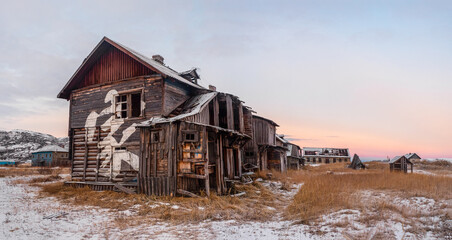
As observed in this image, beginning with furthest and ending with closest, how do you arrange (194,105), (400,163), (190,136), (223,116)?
(400,163)
(223,116)
(194,105)
(190,136)

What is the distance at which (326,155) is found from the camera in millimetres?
63562

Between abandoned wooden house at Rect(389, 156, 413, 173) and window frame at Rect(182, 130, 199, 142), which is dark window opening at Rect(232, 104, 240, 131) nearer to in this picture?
window frame at Rect(182, 130, 199, 142)

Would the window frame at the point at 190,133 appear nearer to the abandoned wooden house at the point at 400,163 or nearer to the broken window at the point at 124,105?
the broken window at the point at 124,105

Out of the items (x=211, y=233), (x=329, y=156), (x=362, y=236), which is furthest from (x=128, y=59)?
(x=329, y=156)

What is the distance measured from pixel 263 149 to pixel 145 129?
16143 mm

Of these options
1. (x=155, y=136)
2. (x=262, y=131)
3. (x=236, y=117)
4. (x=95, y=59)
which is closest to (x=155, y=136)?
(x=155, y=136)

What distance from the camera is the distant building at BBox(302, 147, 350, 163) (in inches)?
2458

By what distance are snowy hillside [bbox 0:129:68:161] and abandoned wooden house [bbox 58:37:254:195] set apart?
64686 mm

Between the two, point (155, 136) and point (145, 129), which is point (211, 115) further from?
point (145, 129)

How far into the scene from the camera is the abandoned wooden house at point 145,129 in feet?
39.3

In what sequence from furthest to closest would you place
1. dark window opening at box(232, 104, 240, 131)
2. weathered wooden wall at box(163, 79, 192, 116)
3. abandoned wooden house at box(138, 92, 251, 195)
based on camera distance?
dark window opening at box(232, 104, 240, 131) → weathered wooden wall at box(163, 79, 192, 116) → abandoned wooden house at box(138, 92, 251, 195)

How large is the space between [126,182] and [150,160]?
9.46ft

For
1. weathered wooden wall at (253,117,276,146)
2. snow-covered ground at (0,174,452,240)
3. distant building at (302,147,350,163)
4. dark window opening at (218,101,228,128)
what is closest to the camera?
snow-covered ground at (0,174,452,240)

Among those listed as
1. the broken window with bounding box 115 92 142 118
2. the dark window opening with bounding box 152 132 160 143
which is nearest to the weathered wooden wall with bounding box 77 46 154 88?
the broken window with bounding box 115 92 142 118
